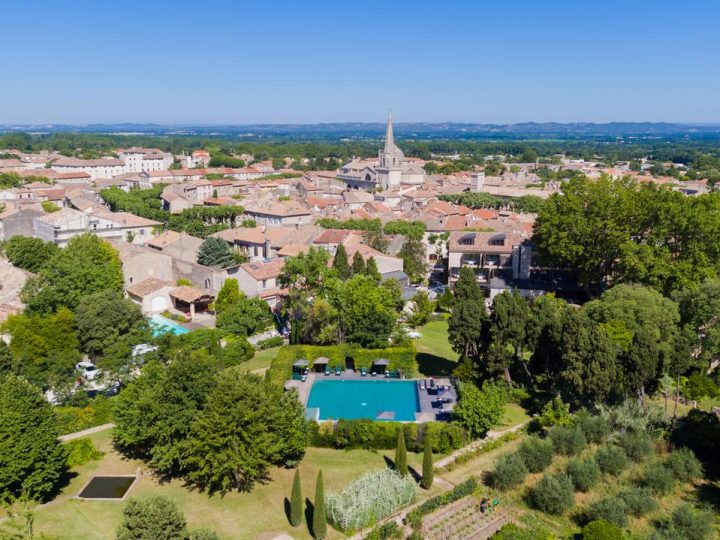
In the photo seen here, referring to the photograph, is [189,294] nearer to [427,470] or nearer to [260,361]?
[260,361]

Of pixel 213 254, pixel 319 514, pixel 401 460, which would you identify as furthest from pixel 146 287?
pixel 319 514

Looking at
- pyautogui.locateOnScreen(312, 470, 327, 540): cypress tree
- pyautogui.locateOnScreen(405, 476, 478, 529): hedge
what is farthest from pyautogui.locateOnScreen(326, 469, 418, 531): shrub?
pyautogui.locateOnScreen(312, 470, 327, 540): cypress tree

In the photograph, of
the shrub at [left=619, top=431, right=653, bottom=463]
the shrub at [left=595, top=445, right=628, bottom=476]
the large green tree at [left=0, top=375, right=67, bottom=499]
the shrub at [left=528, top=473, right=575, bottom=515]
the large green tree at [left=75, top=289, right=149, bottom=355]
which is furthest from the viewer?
the large green tree at [left=75, top=289, right=149, bottom=355]

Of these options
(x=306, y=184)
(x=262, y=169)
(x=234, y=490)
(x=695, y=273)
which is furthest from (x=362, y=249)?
(x=262, y=169)

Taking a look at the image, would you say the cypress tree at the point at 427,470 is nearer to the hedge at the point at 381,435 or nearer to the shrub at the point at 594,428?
the hedge at the point at 381,435

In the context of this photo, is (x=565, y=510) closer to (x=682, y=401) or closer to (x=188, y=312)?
(x=682, y=401)

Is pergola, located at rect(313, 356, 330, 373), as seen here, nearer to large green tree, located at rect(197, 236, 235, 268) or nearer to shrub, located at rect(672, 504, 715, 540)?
shrub, located at rect(672, 504, 715, 540)

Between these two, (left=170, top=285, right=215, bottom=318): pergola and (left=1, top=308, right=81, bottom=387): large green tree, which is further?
(left=170, top=285, right=215, bottom=318): pergola
